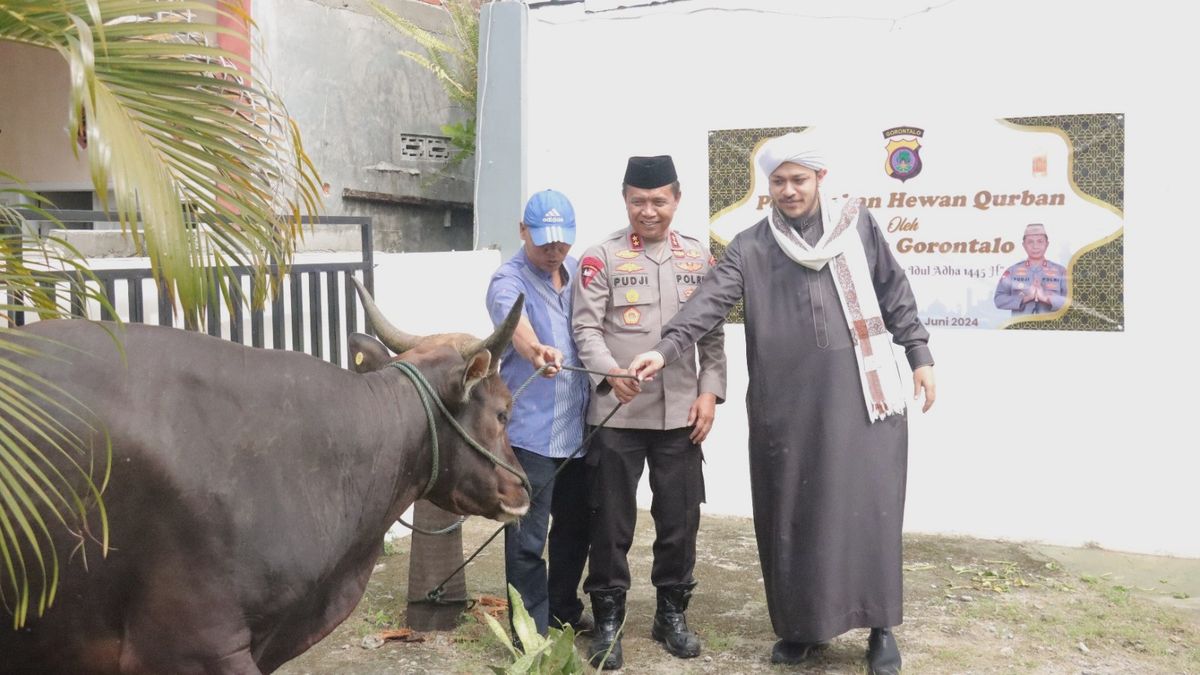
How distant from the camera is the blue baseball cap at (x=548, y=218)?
506cm

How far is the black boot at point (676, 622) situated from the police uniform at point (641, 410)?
50 mm

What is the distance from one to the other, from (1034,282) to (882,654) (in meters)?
2.57

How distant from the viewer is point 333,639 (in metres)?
5.60

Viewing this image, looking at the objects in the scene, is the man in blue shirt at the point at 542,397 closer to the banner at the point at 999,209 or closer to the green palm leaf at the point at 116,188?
the green palm leaf at the point at 116,188

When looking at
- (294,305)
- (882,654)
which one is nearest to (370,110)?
(294,305)

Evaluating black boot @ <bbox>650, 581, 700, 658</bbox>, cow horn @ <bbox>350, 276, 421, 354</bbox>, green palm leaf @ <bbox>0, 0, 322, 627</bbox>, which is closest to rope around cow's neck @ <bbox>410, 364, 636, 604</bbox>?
cow horn @ <bbox>350, 276, 421, 354</bbox>

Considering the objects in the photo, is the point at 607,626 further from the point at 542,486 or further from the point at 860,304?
the point at 860,304

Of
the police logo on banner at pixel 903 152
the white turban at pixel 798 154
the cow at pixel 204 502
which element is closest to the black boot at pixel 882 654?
the white turban at pixel 798 154

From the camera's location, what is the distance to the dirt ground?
528cm

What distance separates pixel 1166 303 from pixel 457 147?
462 cm

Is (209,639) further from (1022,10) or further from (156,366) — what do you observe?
(1022,10)

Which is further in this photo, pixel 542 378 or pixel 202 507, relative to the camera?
pixel 542 378

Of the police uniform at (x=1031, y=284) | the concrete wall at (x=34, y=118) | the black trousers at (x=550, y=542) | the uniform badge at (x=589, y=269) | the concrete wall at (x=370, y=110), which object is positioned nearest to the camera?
the black trousers at (x=550, y=542)

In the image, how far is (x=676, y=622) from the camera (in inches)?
213
